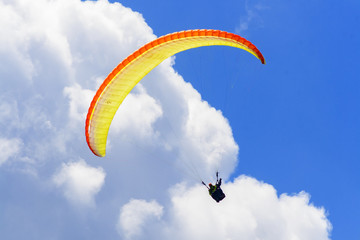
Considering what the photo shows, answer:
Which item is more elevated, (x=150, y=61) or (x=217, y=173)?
(x=150, y=61)

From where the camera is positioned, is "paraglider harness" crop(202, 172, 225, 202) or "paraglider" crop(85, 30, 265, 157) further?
"paraglider harness" crop(202, 172, 225, 202)

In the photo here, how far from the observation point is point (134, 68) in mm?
28578

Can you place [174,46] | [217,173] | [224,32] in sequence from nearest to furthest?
[224,32] < [174,46] < [217,173]

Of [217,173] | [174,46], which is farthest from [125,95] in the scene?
[217,173]

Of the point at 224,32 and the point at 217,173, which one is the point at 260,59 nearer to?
the point at 224,32

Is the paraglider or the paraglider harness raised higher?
the paraglider

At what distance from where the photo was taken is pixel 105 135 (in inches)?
1248

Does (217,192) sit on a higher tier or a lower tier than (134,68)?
lower

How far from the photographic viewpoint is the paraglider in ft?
86.0

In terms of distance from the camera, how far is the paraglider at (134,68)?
86.0ft

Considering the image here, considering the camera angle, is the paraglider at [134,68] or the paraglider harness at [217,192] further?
the paraglider harness at [217,192]

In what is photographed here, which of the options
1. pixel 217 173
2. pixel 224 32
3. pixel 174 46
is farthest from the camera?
pixel 217 173

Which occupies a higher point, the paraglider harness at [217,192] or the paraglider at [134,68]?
the paraglider at [134,68]

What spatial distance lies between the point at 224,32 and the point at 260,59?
9.35ft
